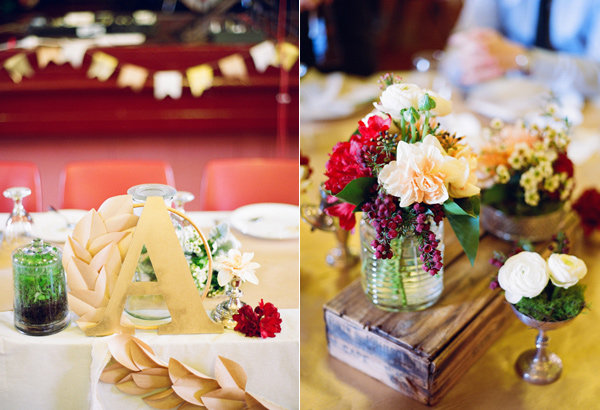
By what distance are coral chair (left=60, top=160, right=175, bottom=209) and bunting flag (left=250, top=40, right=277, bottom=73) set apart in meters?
1.66

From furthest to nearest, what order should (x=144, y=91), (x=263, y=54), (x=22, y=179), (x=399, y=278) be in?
(x=144, y=91) → (x=263, y=54) → (x=22, y=179) → (x=399, y=278)

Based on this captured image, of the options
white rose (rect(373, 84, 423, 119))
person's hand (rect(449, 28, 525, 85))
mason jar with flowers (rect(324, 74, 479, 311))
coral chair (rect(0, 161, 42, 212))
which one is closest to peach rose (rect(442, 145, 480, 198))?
mason jar with flowers (rect(324, 74, 479, 311))

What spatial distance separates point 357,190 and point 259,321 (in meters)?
0.28

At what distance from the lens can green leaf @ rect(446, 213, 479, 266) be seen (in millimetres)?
1178

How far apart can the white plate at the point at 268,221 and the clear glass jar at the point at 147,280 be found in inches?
19.2

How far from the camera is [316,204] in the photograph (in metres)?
1.68

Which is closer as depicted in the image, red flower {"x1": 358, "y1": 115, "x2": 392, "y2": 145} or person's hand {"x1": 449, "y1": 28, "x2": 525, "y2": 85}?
red flower {"x1": 358, "y1": 115, "x2": 392, "y2": 145}

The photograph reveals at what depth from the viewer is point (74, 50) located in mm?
3951

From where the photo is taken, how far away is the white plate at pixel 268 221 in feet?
5.31

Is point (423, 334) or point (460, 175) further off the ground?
point (460, 175)

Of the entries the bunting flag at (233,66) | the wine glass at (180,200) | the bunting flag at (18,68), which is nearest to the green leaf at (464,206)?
the wine glass at (180,200)

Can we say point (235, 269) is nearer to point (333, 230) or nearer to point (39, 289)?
point (39, 289)

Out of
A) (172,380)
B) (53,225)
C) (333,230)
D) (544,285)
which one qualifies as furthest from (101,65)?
(544,285)

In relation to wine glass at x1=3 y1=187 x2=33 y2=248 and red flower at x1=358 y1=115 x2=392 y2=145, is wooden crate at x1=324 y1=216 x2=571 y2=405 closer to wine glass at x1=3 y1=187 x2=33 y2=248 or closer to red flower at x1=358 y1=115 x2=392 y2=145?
red flower at x1=358 y1=115 x2=392 y2=145
